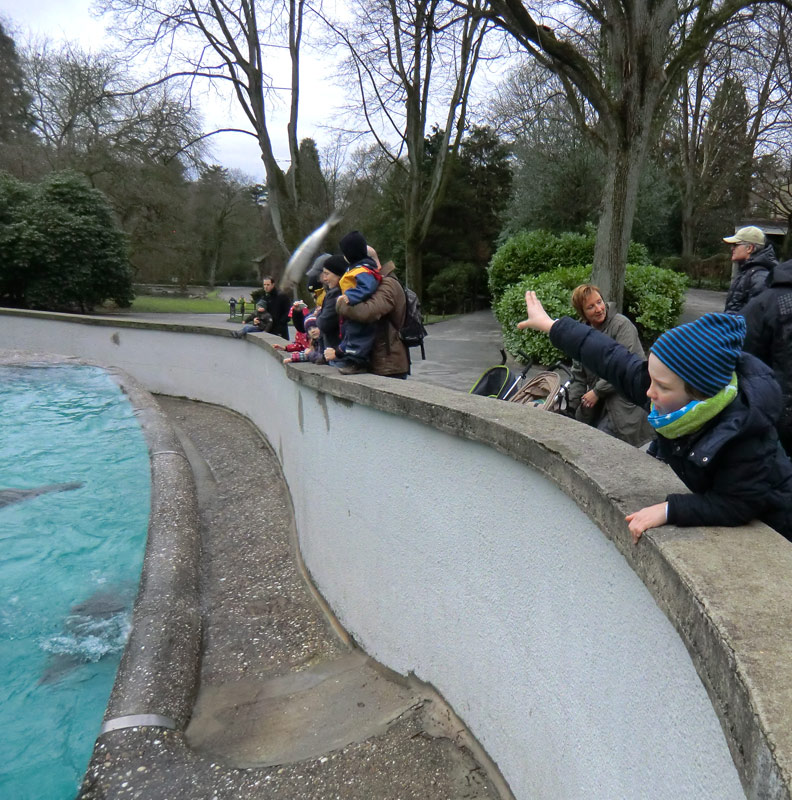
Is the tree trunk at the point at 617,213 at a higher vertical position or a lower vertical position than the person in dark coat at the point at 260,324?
higher

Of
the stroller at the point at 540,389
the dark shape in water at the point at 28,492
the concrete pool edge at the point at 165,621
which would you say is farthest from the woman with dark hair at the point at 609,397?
the dark shape in water at the point at 28,492

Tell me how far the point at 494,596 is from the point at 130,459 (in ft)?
23.9

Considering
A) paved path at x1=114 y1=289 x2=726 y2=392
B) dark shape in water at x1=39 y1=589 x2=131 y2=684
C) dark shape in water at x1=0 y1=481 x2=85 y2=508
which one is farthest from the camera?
paved path at x1=114 y1=289 x2=726 y2=392

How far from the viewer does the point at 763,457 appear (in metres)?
1.83

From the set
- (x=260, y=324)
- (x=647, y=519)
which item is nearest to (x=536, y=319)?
(x=647, y=519)

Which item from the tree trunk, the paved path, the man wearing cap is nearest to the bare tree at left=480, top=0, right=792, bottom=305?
the tree trunk

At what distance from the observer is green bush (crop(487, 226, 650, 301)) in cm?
1531

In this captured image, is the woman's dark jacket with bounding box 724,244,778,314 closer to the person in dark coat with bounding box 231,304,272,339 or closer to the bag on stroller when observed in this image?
the bag on stroller

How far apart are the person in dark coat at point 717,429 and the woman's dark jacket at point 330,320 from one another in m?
3.57

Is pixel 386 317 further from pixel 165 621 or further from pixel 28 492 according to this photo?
pixel 28 492

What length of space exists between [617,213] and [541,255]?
5.87 m

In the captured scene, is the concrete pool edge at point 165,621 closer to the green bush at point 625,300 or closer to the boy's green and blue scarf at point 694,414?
the boy's green and blue scarf at point 694,414

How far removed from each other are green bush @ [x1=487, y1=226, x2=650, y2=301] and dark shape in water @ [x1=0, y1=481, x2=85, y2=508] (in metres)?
10.4

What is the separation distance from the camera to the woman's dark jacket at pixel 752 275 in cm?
489
